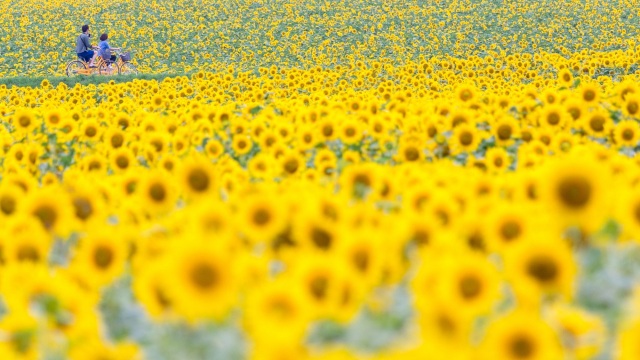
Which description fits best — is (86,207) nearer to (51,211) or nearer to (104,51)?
(51,211)

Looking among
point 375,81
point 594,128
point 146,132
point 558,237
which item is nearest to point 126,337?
point 558,237

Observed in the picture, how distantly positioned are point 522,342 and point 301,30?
29787mm

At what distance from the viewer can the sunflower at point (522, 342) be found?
76.3 inches

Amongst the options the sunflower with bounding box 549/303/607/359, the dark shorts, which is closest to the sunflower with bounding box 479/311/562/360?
the sunflower with bounding box 549/303/607/359

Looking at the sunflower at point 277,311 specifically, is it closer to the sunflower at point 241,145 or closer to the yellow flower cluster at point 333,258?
the yellow flower cluster at point 333,258

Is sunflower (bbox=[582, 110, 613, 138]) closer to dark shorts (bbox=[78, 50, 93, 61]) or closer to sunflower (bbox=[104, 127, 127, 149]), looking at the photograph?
sunflower (bbox=[104, 127, 127, 149])

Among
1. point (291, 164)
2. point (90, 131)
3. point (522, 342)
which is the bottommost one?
point (522, 342)

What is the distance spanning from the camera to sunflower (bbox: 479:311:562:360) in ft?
6.36

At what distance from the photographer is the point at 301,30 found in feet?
101

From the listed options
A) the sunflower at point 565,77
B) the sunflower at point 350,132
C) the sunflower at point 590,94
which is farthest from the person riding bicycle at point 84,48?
the sunflower at point 590,94

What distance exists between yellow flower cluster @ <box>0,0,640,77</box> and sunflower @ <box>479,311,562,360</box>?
76.0ft

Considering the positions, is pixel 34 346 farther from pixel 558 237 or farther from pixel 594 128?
pixel 594 128

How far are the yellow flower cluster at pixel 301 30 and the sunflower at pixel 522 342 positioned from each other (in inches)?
912

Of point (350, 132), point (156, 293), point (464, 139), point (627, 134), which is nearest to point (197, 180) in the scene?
point (156, 293)
